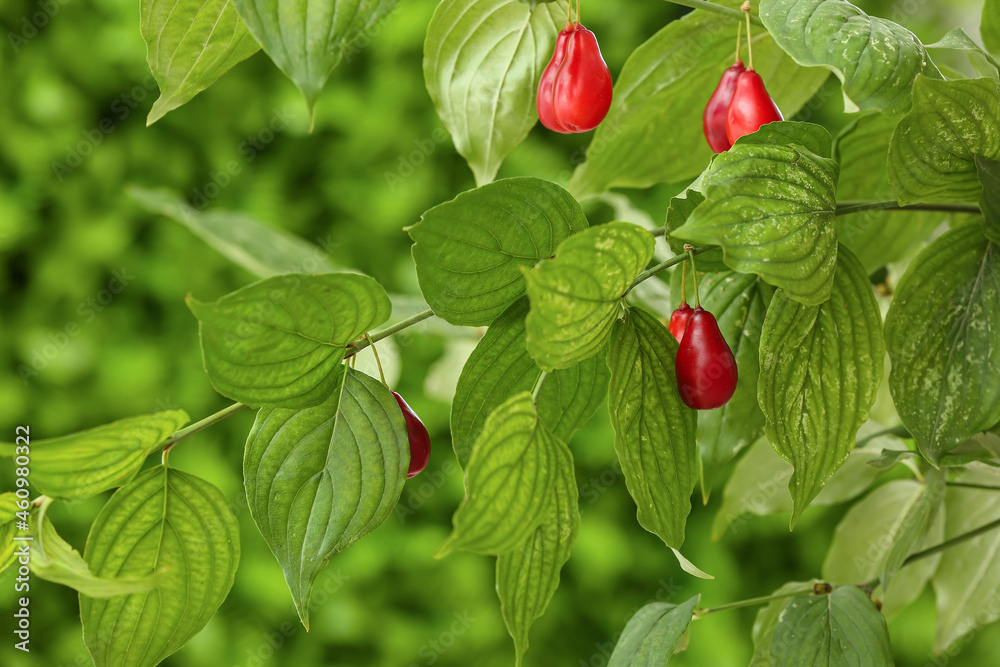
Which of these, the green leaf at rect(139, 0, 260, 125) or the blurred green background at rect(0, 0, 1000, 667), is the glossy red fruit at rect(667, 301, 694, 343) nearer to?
the green leaf at rect(139, 0, 260, 125)

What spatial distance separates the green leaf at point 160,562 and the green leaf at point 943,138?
30 centimetres

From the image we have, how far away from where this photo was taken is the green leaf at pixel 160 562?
0.32m

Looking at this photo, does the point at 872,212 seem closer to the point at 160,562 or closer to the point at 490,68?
the point at 490,68

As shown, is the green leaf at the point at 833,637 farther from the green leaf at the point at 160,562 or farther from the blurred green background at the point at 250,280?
the blurred green background at the point at 250,280

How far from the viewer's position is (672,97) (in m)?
0.46

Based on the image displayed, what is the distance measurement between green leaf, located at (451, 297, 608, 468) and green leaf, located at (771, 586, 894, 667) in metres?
0.17

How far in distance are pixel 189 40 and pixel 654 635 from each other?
0.35 metres

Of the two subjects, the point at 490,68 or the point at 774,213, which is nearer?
the point at 774,213

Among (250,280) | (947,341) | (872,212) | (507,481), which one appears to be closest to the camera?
(507,481)

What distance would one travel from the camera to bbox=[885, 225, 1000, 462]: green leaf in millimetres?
357

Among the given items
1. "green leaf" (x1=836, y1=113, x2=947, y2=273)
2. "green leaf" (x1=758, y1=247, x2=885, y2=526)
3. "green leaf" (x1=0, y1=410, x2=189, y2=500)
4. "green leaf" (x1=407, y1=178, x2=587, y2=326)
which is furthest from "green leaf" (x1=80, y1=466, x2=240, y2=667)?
"green leaf" (x1=836, y1=113, x2=947, y2=273)

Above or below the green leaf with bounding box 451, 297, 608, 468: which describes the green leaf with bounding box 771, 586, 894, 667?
below

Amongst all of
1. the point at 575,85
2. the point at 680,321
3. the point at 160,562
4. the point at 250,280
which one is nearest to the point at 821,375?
the point at 680,321

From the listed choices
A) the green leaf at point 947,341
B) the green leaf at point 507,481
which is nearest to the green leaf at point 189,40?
the green leaf at point 507,481
